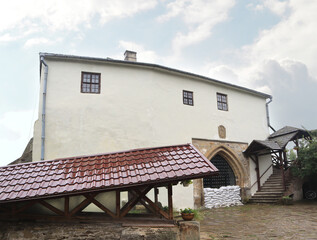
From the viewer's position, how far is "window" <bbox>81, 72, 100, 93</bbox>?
11117 mm

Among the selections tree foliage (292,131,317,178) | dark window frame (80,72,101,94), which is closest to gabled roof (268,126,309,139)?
tree foliage (292,131,317,178)

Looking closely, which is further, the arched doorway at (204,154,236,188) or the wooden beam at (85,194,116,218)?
the arched doorway at (204,154,236,188)

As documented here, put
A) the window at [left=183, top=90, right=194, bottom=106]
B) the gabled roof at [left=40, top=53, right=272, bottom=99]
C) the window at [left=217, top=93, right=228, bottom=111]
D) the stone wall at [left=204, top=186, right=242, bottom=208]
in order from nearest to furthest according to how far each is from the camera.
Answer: the gabled roof at [left=40, top=53, right=272, bottom=99]
the stone wall at [left=204, top=186, right=242, bottom=208]
the window at [left=183, top=90, right=194, bottom=106]
the window at [left=217, top=93, right=228, bottom=111]

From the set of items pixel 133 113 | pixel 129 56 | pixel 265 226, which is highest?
pixel 129 56

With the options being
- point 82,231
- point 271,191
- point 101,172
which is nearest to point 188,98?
point 271,191

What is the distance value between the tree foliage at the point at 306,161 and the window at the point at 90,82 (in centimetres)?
1075

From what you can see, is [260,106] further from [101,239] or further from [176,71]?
[101,239]

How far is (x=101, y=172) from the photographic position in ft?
17.0

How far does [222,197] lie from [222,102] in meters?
5.08

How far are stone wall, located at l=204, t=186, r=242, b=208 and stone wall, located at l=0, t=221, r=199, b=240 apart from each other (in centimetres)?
799

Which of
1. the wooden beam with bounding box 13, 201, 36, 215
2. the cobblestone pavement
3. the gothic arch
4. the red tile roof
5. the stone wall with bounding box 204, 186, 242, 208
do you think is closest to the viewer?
the red tile roof

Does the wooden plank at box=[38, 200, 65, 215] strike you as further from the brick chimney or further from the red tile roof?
the brick chimney

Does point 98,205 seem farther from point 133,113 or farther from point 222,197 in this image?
point 222,197

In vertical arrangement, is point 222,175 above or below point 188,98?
below
